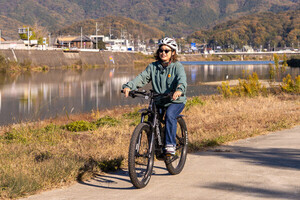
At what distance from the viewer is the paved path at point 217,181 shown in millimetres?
5148

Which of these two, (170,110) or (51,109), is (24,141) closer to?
(170,110)

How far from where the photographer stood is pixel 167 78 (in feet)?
20.1

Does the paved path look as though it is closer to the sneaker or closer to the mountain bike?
the mountain bike

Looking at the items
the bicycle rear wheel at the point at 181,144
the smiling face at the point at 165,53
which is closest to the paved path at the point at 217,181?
the bicycle rear wheel at the point at 181,144

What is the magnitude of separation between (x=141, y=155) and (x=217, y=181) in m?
1.08

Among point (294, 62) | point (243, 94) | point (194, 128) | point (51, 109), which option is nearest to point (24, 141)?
point (194, 128)

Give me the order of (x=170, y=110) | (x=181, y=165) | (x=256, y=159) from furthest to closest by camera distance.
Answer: (x=256, y=159), (x=181, y=165), (x=170, y=110)

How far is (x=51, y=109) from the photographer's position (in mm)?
24969

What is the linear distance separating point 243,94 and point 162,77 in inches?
606

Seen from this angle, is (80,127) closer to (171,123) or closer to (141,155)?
(171,123)

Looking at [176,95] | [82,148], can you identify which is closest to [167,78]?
[176,95]

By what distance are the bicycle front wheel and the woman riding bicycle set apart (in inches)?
13.3

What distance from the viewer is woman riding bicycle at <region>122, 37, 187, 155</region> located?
19.5 feet

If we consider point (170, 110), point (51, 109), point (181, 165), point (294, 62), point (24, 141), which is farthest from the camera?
point (294, 62)
